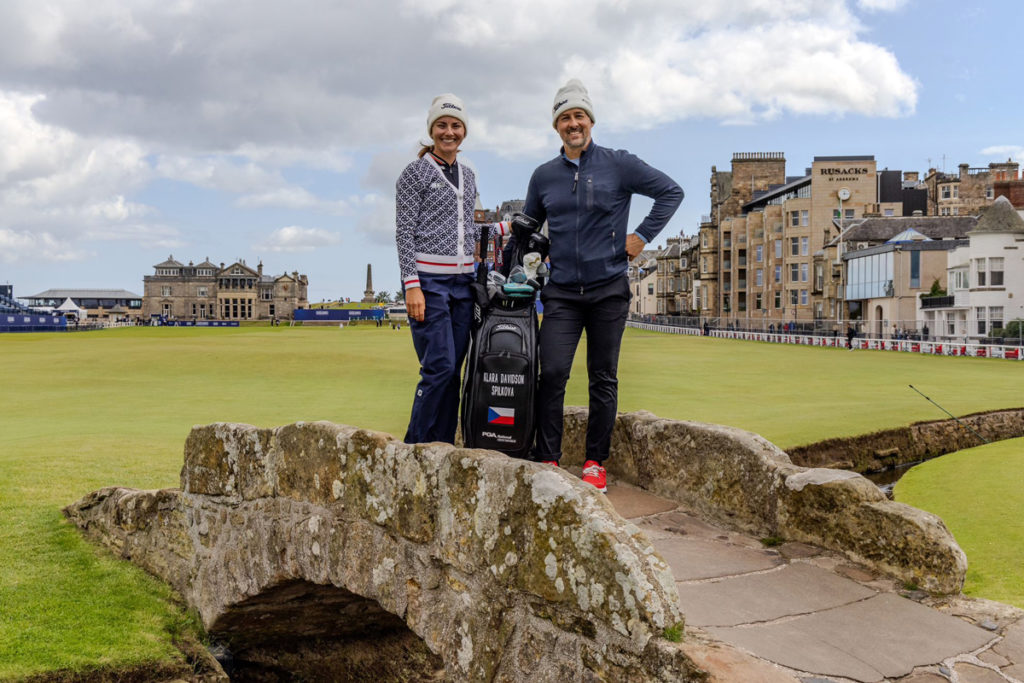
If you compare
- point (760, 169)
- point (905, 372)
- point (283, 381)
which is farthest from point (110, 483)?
point (760, 169)

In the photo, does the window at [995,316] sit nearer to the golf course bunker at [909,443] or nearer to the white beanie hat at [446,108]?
the golf course bunker at [909,443]

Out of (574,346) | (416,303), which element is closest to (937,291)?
(574,346)

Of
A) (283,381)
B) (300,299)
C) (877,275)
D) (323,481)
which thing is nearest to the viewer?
(323,481)

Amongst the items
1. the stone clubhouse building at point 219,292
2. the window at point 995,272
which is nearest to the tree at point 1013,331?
the window at point 995,272

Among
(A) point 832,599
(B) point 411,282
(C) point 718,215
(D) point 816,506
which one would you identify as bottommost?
(A) point 832,599

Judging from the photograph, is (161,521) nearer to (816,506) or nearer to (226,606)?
(226,606)

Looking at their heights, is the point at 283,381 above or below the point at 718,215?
below

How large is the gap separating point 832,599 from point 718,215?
346 ft

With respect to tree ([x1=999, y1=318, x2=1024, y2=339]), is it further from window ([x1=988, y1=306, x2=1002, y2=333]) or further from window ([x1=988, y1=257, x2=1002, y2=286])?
window ([x1=988, y1=306, x2=1002, y2=333])

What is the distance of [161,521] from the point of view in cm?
793

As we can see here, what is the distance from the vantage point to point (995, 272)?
164 ft

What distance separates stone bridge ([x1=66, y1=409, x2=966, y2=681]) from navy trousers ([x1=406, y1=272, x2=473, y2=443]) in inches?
30.8

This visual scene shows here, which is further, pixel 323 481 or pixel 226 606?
pixel 226 606

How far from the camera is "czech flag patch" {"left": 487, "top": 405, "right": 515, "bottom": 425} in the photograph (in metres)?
5.75
